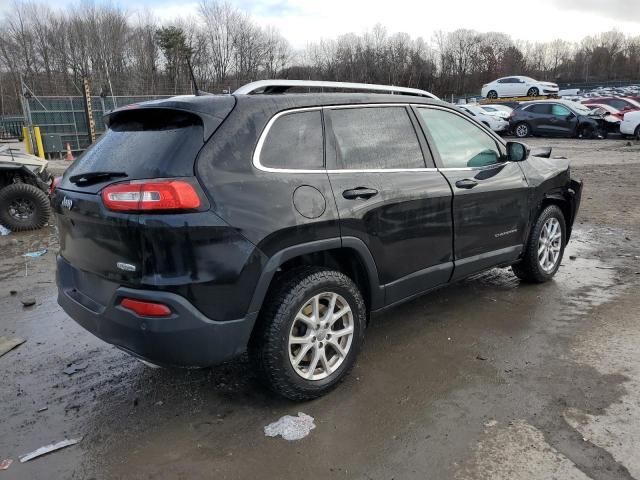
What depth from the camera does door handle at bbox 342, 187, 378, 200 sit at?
125 inches

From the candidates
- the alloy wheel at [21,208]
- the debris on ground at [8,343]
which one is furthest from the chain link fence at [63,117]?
the debris on ground at [8,343]

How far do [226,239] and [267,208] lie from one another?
28cm

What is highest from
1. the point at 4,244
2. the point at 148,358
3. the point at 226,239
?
the point at 226,239

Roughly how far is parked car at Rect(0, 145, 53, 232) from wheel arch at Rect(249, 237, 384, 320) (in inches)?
246

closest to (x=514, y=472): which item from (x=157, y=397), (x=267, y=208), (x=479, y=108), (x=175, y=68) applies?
(x=267, y=208)

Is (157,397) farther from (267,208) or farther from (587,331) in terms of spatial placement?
(587,331)

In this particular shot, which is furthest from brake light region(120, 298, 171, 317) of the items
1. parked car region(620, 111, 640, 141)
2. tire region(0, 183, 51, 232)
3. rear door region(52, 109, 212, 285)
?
parked car region(620, 111, 640, 141)

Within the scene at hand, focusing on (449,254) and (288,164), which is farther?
(449,254)

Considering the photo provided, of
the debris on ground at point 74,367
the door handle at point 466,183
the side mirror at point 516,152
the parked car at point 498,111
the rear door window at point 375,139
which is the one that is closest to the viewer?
the rear door window at point 375,139

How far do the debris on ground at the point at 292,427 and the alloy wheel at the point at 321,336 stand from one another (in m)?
0.23

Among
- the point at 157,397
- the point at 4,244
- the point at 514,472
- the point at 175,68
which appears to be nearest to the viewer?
the point at 514,472

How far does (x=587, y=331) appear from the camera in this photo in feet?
13.3

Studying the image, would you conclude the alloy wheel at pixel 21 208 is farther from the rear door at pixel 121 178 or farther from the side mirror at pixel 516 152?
the side mirror at pixel 516 152

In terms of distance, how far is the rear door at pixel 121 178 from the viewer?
2.67m
